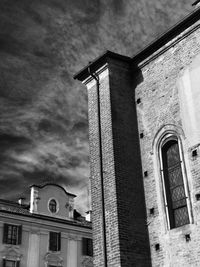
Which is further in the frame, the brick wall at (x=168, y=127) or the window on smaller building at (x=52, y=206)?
the window on smaller building at (x=52, y=206)

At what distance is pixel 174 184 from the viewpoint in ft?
35.5

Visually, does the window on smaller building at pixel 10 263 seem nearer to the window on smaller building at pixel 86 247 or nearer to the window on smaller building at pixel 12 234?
the window on smaller building at pixel 12 234

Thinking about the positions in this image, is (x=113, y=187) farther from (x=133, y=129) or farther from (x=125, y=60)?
(x=125, y=60)

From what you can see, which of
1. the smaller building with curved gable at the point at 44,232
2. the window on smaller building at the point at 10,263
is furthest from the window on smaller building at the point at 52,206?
the window on smaller building at the point at 10,263

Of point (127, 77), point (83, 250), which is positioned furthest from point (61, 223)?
point (127, 77)

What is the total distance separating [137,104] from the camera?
1259 centimetres

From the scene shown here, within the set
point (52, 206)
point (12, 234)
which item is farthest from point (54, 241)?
point (12, 234)

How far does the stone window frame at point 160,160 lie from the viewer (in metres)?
10.3

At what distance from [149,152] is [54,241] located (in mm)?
19770

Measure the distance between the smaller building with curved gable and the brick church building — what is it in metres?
17.2

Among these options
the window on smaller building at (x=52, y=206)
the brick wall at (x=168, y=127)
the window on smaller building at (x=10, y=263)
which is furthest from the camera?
the window on smaller building at (x=52, y=206)

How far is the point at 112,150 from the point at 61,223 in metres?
20.1

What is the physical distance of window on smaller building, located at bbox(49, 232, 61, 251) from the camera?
96.1 ft

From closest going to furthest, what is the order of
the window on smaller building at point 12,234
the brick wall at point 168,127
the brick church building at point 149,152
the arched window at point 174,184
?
the brick wall at point 168,127 < the brick church building at point 149,152 < the arched window at point 174,184 < the window on smaller building at point 12,234
